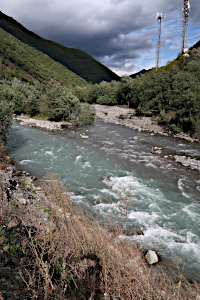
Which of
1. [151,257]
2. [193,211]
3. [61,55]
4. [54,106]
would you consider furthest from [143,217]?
[61,55]

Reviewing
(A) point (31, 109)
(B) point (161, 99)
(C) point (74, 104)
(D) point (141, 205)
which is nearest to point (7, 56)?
(A) point (31, 109)

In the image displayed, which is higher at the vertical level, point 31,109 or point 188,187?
point 31,109

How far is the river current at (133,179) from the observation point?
7.71 m

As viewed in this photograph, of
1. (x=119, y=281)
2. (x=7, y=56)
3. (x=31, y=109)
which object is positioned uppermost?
(x=7, y=56)

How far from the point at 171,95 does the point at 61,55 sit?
518ft

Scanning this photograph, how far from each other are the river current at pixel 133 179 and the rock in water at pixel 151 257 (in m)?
0.51

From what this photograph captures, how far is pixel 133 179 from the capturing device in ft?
42.5

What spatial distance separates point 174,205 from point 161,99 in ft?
90.2

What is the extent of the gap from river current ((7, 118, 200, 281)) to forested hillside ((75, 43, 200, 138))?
4.74 meters

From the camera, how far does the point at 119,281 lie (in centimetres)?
324

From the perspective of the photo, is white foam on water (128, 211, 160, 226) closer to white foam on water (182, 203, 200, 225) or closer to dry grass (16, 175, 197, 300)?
white foam on water (182, 203, 200, 225)

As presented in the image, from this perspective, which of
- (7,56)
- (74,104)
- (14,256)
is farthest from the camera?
(7,56)

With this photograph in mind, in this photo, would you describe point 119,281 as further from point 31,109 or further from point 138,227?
point 31,109

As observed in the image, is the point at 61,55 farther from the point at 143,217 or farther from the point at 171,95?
the point at 143,217
